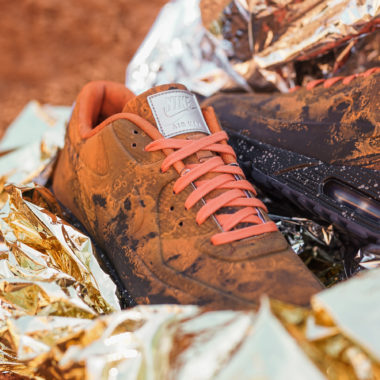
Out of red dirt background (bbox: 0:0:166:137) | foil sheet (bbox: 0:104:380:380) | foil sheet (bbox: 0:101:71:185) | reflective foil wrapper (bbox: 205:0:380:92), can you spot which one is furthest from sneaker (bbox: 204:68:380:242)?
red dirt background (bbox: 0:0:166:137)

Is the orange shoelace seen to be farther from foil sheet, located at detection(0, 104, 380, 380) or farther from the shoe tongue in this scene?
foil sheet, located at detection(0, 104, 380, 380)

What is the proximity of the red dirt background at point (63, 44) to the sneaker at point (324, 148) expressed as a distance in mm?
962

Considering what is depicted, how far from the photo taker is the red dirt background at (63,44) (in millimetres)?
1534

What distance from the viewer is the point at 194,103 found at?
1.97 feet

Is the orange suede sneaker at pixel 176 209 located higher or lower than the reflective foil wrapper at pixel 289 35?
lower

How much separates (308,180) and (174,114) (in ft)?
0.78

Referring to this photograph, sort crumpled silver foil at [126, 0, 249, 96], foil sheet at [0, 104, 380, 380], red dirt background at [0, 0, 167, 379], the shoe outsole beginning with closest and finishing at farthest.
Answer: foil sheet at [0, 104, 380, 380], the shoe outsole, crumpled silver foil at [126, 0, 249, 96], red dirt background at [0, 0, 167, 379]

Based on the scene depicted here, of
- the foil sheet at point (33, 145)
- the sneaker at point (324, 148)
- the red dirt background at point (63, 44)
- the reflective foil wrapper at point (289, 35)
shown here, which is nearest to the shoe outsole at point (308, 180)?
the sneaker at point (324, 148)

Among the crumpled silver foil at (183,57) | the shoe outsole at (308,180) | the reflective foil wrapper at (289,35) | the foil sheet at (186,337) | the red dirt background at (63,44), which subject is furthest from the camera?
the red dirt background at (63,44)

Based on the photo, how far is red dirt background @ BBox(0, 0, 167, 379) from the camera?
1.53 meters

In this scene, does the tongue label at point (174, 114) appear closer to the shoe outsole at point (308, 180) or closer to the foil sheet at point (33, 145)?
the shoe outsole at point (308, 180)

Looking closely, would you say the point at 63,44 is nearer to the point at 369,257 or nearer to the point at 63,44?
the point at 63,44

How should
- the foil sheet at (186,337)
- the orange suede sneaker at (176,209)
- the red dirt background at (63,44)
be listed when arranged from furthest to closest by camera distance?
the red dirt background at (63,44), the orange suede sneaker at (176,209), the foil sheet at (186,337)

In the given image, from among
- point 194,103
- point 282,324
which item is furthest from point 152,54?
point 282,324
